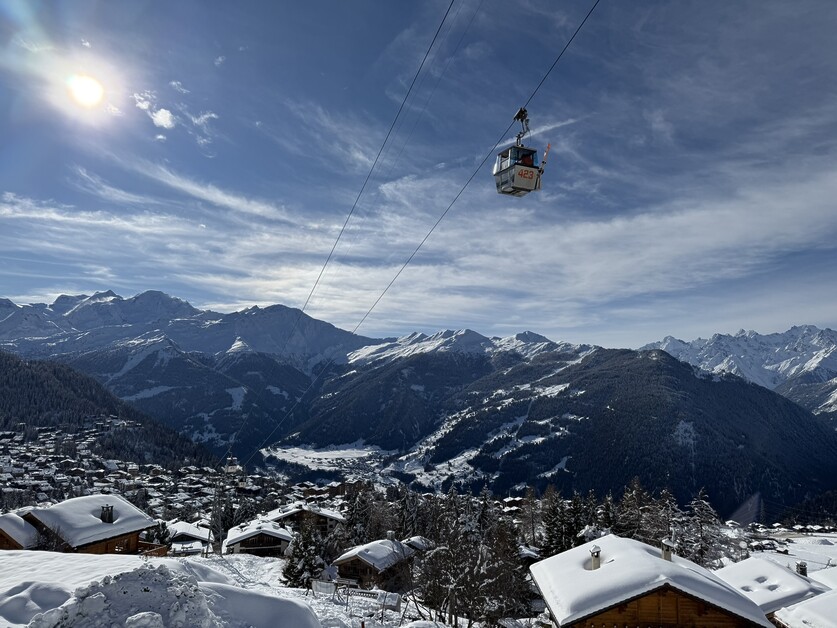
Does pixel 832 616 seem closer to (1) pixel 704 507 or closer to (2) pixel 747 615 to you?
(2) pixel 747 615

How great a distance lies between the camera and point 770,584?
30.5m

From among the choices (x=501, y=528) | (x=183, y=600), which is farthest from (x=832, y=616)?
(x=501, y=528)

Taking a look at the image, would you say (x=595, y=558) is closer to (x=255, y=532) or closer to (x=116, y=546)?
(x=116, y=546)

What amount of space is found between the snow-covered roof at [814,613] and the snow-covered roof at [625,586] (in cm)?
100

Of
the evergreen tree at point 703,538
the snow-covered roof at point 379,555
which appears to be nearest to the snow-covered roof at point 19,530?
the snow-covered roof at point 379,555

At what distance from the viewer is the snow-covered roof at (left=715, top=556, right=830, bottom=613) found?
94.2 feet

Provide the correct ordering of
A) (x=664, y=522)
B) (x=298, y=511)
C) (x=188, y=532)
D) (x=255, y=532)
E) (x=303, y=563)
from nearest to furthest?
(x=303, y=563) → (x=664, y=522) → (x=255, y=532) → (x=188, y=532) → (x=298, y=511)

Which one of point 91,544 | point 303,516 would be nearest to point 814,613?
point 91,544

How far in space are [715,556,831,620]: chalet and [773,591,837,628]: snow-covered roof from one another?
730 cm

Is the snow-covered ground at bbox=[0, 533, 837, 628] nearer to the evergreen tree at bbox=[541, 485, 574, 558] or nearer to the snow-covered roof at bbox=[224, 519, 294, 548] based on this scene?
the evergreen tree at bbox=[541, 485, 574, 558]

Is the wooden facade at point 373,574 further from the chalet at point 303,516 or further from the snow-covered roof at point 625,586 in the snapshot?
the chalet at point 303,516

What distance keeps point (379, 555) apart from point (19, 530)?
97.2ft

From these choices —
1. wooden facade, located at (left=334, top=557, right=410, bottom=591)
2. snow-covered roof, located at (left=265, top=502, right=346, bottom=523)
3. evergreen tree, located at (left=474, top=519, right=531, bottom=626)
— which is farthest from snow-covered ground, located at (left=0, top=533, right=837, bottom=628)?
snow-covered roof, located at (left=265, top=502, right=346, bottom=523)

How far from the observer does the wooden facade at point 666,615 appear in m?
21.2
